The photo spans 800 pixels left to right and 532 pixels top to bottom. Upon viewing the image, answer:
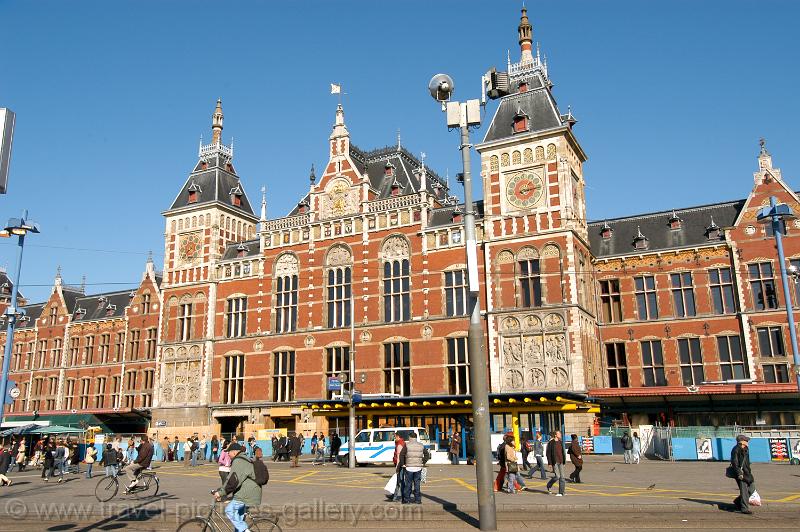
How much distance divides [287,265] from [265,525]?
115ft

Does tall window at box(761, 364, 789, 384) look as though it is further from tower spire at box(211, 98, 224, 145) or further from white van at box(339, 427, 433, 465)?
tower spire at box(211, 98, 224, 145)

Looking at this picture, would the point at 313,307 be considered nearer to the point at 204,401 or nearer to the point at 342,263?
the point at 342,263

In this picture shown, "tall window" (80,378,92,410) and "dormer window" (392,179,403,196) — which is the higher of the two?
"dormer window" (392,179,403,196)

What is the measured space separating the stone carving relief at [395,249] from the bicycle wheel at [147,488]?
2339 cm

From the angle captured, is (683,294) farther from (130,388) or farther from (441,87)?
(130,388)

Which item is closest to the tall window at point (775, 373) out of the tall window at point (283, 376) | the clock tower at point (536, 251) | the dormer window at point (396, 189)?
the clock tower at point (536, 251)

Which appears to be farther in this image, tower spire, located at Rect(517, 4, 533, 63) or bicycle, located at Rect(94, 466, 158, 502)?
tower spire, located at Rect(517, 4, 533, 63)

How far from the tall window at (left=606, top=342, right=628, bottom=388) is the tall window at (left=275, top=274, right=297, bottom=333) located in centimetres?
2000

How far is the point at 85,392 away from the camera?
5650 centimetres

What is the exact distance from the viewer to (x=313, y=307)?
43.2 m

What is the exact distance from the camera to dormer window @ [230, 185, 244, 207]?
1993 inches

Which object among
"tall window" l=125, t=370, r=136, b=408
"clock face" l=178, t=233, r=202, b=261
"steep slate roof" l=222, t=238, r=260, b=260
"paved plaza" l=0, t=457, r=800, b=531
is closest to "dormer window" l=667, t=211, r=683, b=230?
"paved plaza" l=0, t=457, r=800, b=531

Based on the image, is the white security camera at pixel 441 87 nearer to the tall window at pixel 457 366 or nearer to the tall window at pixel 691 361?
the tall window at pixel 457 366

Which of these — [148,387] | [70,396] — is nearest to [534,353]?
[148,387]
